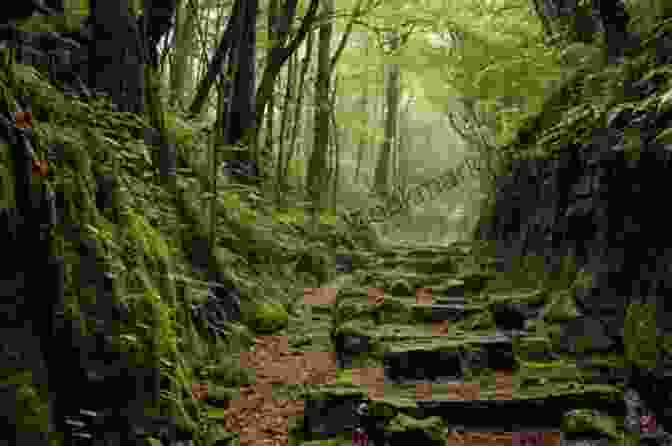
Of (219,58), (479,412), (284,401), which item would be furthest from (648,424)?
(219,58)

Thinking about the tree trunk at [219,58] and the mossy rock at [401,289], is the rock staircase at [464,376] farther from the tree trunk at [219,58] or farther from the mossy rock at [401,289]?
the tree trunk at [219,58]

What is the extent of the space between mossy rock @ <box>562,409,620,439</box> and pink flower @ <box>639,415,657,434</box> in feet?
0.65

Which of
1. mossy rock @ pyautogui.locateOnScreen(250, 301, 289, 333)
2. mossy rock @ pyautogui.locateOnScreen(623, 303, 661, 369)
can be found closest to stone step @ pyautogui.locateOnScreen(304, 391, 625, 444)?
mossy rock @ pyautogui.locateOnScreen(623, 303, 661, 369)

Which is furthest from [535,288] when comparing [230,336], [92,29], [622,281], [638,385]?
[92,29]

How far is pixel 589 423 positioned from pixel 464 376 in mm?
1652

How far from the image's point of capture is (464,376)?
239 inches

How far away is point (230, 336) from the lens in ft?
21.7

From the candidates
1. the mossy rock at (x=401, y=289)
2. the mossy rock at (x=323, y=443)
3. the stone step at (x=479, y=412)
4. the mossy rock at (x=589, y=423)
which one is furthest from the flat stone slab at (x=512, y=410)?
the mossy rock at (x=401, y=289)

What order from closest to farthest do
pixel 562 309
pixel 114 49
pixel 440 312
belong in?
pixel 114 49 < pixel 562 309 < pixel 440 312

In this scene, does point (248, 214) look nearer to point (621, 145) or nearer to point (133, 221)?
point (133, 221)

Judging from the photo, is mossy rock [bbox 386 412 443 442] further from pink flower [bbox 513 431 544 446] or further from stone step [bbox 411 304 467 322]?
stone step [bbox 411 304 467 322]

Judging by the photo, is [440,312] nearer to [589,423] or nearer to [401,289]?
[401,289]

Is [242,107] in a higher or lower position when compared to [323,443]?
higher

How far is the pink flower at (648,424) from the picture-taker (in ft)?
14.8
